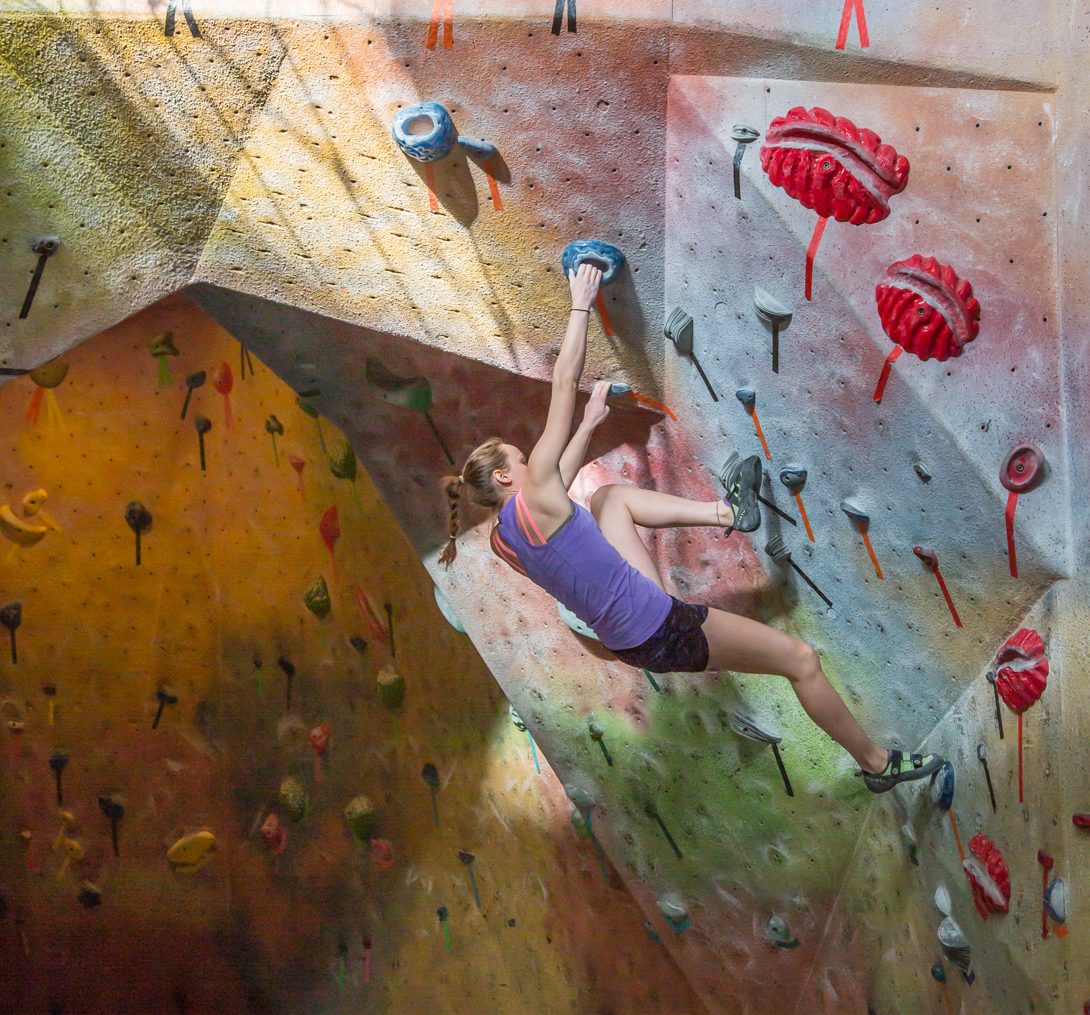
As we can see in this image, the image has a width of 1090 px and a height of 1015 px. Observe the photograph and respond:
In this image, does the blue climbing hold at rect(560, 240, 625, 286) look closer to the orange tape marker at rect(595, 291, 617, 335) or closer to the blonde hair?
the orange tape marker at rect(595, 291, 617, 335)

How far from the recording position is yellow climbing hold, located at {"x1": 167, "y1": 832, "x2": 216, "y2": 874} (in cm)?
536

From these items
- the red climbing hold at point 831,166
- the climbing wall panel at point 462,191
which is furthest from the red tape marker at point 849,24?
the climbing wall panel at point 462,191

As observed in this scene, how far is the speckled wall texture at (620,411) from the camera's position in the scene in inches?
106

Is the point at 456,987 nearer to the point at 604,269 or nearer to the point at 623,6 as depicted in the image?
the point at 604,269

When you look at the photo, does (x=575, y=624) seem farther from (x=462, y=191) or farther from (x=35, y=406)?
(x=35, y=406)

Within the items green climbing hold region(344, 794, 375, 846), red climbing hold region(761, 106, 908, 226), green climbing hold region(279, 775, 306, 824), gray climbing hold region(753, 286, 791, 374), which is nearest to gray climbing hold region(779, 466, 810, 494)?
gray climbing hold region(753, 286, 791, 374)

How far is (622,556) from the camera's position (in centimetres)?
330

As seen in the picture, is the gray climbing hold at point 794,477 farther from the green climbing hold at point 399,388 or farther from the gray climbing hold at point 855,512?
the green climbing hold at point 399,388

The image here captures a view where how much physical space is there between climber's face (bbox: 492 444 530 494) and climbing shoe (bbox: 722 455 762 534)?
0.53 m

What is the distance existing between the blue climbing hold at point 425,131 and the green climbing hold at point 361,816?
2894 mm

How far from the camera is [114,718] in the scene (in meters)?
5.25

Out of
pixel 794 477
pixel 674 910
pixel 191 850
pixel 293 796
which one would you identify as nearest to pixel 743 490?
pixel 794 477

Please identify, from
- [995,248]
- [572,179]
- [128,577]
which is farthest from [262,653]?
[995,248]

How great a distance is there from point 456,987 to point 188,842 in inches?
49.5
